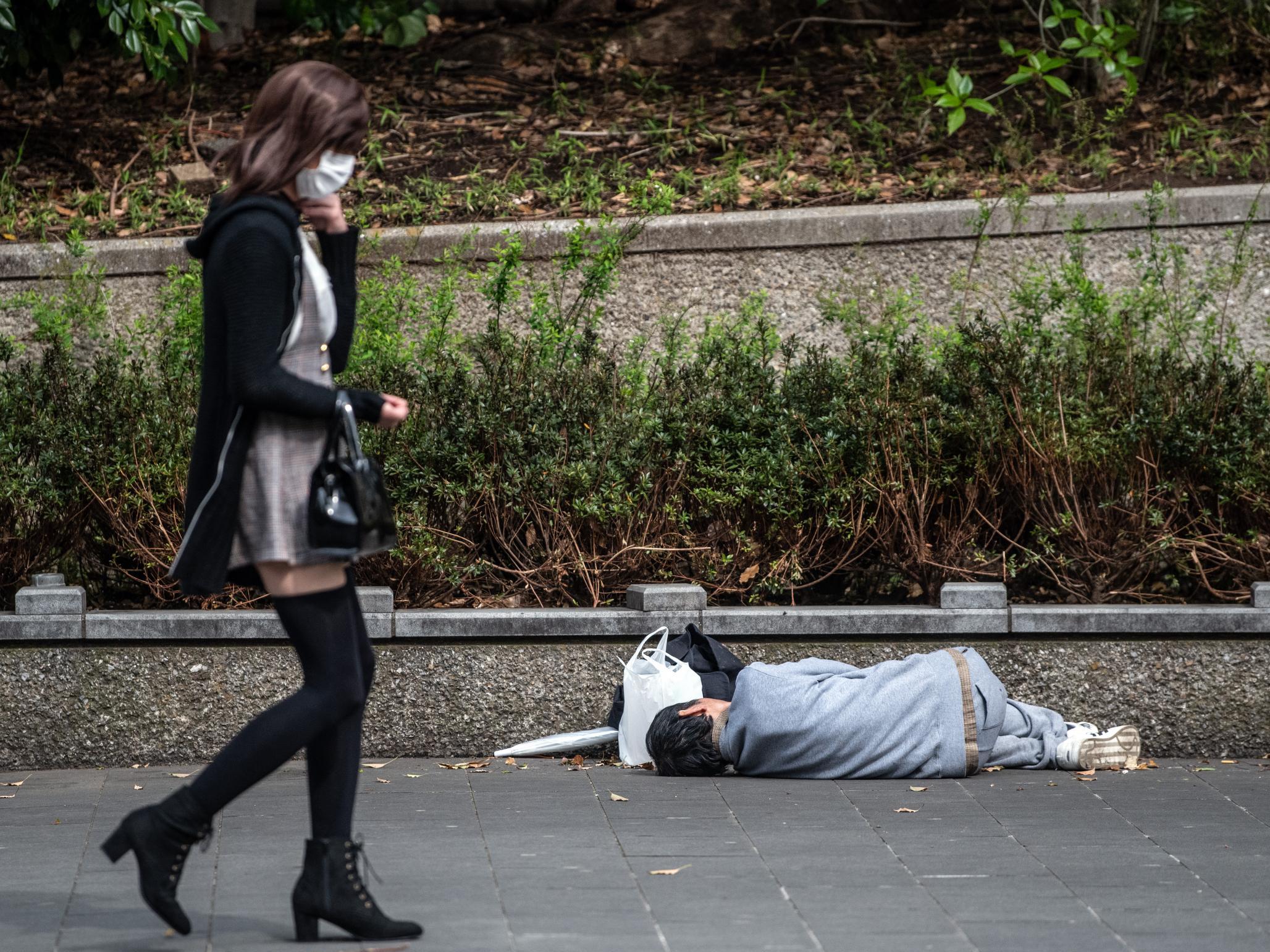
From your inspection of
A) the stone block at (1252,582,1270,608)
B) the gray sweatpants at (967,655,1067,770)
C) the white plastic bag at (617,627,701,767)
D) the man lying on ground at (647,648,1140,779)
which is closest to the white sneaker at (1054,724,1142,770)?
the gray sweatpants at (967,655,1067,770)

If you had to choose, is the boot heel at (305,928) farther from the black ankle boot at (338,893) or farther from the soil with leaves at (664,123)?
the soil with leaves at (664,123)

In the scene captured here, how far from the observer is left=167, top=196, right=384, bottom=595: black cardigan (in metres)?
3.26

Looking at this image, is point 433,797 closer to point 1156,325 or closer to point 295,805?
point 295,805

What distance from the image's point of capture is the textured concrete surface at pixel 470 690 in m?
5.59

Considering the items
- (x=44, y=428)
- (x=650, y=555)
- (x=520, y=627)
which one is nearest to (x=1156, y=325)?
(x=650, y=555)

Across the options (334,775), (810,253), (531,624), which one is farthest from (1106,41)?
(334,775)

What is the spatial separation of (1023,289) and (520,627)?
2720 millimetres

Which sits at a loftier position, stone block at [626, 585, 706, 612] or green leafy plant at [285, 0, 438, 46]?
green leafy plant at [285, 0, 438, 46]

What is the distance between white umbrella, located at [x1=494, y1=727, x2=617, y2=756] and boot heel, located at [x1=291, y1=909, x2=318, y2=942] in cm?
219

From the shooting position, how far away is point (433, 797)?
512 centimetres

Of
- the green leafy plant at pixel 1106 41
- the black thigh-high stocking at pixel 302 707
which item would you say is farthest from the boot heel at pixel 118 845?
the green leafy plant at pixel 1106 41

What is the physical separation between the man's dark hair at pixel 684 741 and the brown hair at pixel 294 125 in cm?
265

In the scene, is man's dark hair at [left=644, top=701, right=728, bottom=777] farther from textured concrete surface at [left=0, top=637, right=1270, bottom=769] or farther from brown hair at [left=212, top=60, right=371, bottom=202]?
brown hair at [left=212, top=60, right=371, bottom=202]

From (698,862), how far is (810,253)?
4353mm
